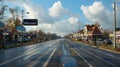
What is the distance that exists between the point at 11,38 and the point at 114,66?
97.0m

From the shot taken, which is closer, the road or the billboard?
the road

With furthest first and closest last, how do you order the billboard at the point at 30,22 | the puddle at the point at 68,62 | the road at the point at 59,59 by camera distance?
the billboard at the point at 30,22, the road at the point at 59,59, the puddle at the point at 68,62

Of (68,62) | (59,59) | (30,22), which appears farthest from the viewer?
(30,22)

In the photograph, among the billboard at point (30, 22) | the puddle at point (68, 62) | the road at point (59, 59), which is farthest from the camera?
the billboard at point (30, 22)

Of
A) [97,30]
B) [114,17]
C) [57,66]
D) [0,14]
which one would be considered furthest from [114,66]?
[97,30]

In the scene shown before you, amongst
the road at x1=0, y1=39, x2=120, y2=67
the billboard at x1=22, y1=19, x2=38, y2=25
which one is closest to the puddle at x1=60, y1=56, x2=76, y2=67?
the road at x1=0, y1=39, x2=120, y2=67

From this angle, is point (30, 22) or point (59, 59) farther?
point (30, 22)

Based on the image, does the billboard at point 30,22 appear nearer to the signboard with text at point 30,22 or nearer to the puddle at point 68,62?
the signboard with text at point 30,22

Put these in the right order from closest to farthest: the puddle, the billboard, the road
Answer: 1. the puddle
2. the road
3. the billboard

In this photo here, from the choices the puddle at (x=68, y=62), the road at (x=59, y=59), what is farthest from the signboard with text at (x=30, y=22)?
the puddle at (x=68, y=62)

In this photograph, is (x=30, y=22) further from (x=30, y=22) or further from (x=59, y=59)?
(x=59, y=59)

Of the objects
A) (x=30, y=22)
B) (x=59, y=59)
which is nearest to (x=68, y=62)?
(x=59, y=59)

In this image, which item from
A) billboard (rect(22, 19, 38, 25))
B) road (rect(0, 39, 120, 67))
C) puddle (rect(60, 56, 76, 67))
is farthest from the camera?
billboard (rect(22, 19, 38, 25))

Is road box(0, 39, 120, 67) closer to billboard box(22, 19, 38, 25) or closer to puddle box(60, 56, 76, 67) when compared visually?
puddle box(60, 56, 76, 67)
